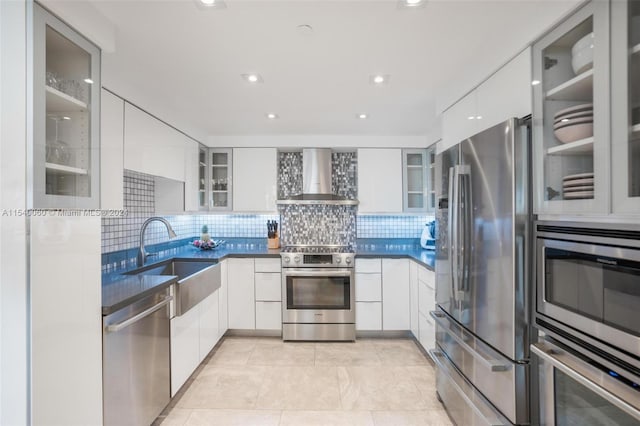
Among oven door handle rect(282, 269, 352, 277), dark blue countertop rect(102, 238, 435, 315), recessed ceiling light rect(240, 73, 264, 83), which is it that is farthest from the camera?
oven door handle rect(282, 269, 352, 277)

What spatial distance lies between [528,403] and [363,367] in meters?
1.53

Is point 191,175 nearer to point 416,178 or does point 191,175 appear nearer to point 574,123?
point 416,178

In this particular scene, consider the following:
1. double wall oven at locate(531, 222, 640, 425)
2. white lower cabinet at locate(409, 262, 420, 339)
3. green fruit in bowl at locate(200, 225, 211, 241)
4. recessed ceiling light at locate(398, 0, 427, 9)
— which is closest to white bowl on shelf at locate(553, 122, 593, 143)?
double wall oven at locate(531, 222, 640, 425)

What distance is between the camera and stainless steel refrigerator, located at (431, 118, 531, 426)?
1.41 metres

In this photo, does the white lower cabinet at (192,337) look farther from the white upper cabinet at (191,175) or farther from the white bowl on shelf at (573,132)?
the white bowl on shelf at (573,132)

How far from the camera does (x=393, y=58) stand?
1824 millimetres

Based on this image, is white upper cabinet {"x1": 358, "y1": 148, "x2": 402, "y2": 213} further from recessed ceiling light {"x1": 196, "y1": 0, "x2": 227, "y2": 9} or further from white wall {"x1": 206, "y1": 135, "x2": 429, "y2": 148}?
recessed ceiling light {"x1": 196, "y1": 0, "x2": 227, "y2": 9}

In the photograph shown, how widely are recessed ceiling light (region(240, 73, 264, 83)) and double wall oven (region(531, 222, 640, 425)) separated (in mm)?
1827

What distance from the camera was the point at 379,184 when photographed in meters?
3.71

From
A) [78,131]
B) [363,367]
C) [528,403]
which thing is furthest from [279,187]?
[528,403]

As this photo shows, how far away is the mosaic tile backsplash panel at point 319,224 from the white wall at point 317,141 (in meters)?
0.82

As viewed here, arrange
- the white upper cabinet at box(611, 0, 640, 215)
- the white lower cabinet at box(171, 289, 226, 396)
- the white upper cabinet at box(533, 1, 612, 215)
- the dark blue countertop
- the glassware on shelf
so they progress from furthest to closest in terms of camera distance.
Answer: the white lower cabinet at box(171, 289, 226, 396), the dark blue countertop, the glassware on shelf, the white upper cabinet at box(533, 1, 612, 215), the white upper cabinet at box(611, 0, 640, 215)
